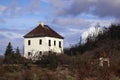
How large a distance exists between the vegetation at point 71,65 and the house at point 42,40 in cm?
372

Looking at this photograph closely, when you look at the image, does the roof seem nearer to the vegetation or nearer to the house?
the house

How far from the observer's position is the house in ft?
209

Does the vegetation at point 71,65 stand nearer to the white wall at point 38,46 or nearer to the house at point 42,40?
the white wall at point 38,46

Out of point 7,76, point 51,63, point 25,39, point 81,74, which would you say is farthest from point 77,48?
point 81,74

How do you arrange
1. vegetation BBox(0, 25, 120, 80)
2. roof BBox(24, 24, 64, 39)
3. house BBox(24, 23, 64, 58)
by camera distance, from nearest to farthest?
vegetation BBox(0, 25, 120, 80) < house BBox(24, 23, 64, 58) < roof BBox(24, 24, 64, 39)

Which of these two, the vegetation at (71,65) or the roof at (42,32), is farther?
the roof at (42,32)

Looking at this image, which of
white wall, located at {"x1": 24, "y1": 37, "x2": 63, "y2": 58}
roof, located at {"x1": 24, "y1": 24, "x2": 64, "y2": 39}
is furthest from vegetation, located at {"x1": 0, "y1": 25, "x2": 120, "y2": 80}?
roof, located at {"x1": 24, "y1": 24, "x2": 64, "y2": 39}

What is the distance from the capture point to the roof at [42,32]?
6449 centimetres

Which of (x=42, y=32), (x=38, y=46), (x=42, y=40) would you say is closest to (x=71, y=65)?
(x=38, y=46)

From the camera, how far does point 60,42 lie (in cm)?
6644

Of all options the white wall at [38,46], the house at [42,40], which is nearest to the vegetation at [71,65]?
the white wall at [38,46]

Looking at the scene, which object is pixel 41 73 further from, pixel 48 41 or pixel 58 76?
pixel 48 41

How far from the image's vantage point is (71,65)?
26.3m

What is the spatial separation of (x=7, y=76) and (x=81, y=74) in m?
15.3
